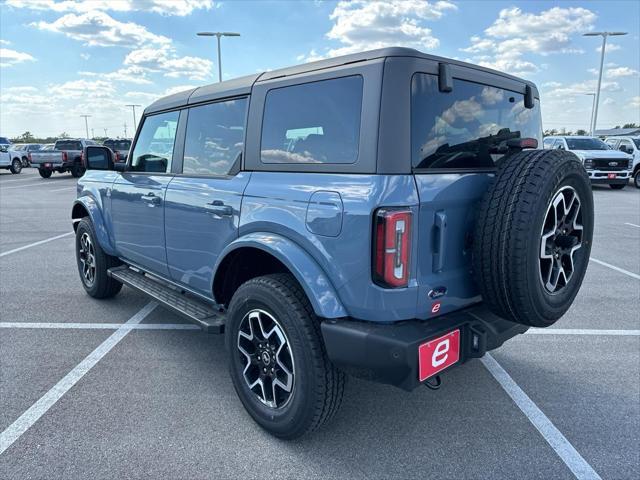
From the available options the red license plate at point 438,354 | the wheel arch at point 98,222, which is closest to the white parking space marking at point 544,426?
the red license plate at point 438,354

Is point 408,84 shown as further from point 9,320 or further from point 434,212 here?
point 9,320

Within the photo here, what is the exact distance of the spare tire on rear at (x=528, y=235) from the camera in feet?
7.23

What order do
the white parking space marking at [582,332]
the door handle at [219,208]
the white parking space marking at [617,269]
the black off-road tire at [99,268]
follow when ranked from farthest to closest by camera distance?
the white parking space marking at [617,269] < the black off-road tire at [99,268] < the white parking space marking at [582,332] < the door handle at [219,208]

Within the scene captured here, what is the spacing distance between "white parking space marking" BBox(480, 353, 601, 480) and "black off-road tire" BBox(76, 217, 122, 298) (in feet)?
11.8

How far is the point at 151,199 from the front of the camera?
12.0ft

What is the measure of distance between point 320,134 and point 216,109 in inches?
44.1

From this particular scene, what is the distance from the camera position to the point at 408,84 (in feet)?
7.23

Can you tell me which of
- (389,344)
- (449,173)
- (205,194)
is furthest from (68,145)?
(389,344)

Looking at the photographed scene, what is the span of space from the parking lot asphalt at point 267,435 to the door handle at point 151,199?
1165 mm

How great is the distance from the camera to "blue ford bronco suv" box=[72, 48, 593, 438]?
7.13 feet

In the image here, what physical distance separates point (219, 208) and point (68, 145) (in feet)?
84.0

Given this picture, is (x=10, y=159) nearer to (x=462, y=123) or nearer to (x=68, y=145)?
(x=68, y=145)

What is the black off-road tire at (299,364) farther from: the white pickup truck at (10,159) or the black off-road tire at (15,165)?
the black off-road tire at (15,165)

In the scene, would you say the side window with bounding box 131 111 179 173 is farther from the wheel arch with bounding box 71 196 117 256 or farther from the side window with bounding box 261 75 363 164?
the side window with bounding box 261 75 363 164
